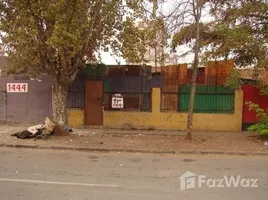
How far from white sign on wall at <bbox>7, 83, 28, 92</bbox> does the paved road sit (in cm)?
605

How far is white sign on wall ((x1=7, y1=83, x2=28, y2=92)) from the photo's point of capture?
17.9 m

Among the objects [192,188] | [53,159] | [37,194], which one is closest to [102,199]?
[37,194]

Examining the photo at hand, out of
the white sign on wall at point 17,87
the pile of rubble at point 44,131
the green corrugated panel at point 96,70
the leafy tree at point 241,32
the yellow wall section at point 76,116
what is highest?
the leafy tree at point 241,32

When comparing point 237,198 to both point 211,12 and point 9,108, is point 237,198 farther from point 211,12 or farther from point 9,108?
point 9,108

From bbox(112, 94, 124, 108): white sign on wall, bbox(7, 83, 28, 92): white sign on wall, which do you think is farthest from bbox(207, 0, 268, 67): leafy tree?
bbox(7, 83, 28, 92): white sign on wall

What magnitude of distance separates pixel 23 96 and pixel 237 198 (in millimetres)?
13548

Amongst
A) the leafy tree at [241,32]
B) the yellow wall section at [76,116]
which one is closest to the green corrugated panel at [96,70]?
the yellow wall section at [76,116]

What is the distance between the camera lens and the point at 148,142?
13.8 metres

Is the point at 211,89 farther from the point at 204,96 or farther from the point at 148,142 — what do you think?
the point at 148,142

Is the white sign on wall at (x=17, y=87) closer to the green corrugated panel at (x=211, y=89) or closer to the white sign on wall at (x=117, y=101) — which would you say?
the white sign on wall at (x=117, y=101)

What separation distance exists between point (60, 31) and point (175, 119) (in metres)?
7.42

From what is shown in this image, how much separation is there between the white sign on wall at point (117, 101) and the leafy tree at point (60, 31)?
2799 millimetres

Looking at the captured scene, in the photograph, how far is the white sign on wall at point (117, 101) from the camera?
56.9ft

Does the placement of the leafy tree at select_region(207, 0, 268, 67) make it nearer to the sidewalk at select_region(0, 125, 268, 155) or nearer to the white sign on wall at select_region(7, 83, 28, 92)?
the sidewalk at select_region(0, 125, 268, 155)
